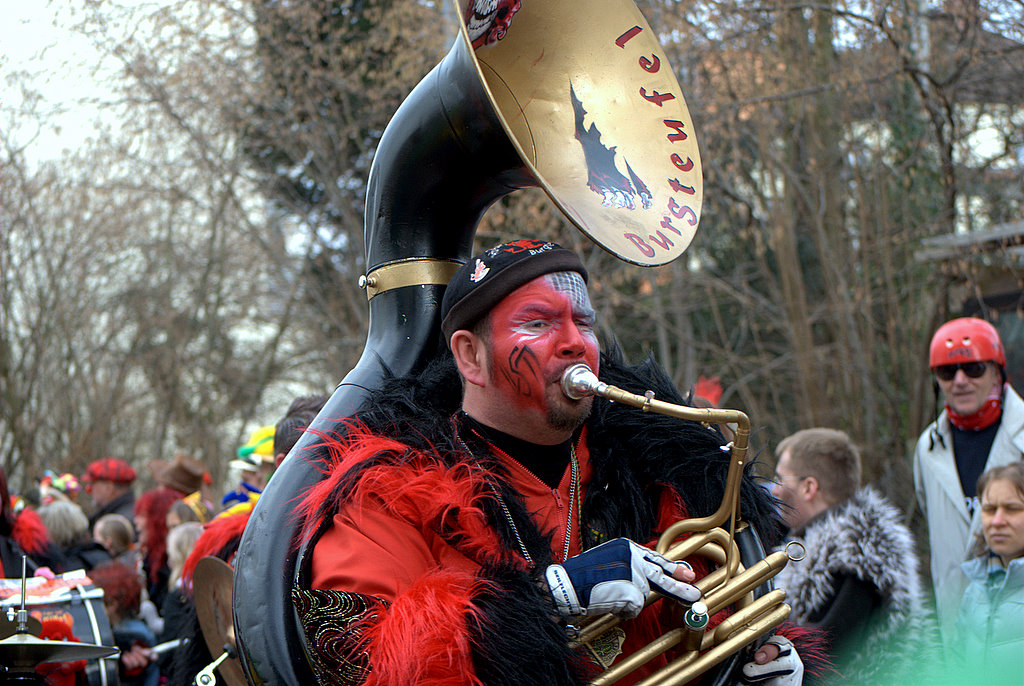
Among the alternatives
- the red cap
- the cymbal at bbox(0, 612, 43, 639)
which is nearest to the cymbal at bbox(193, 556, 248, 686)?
the cymbal at bbox(0, 612, 43, 639)

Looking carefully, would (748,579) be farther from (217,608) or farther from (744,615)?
(217,608)

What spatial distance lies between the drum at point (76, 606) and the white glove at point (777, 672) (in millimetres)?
2260

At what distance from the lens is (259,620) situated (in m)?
2.20

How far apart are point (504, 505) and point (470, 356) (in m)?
0.37

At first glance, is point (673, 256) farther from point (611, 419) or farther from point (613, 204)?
point (611, 419)

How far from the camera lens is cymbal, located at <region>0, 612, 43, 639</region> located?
2959 millimetres

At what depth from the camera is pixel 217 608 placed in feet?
10.3

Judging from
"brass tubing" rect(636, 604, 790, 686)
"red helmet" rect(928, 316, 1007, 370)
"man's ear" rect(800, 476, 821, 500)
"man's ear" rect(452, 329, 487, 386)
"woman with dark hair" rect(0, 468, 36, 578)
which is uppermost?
"man's ear" rect(452, 329, 487, 386)

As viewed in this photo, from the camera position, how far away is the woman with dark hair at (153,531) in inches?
245

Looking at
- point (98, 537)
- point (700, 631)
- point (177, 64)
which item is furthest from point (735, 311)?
point (700, 631)

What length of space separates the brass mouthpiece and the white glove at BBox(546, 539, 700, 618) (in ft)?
1.07

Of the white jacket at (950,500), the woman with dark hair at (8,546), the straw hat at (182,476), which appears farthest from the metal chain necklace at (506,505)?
the straw hat at (182,476)

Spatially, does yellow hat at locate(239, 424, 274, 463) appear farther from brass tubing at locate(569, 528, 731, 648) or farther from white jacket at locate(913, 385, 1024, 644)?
white jacket at locate(913, 385, 1024, 644)

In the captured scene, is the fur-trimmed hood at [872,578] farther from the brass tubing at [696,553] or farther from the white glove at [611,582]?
the white glove at [611,582]
